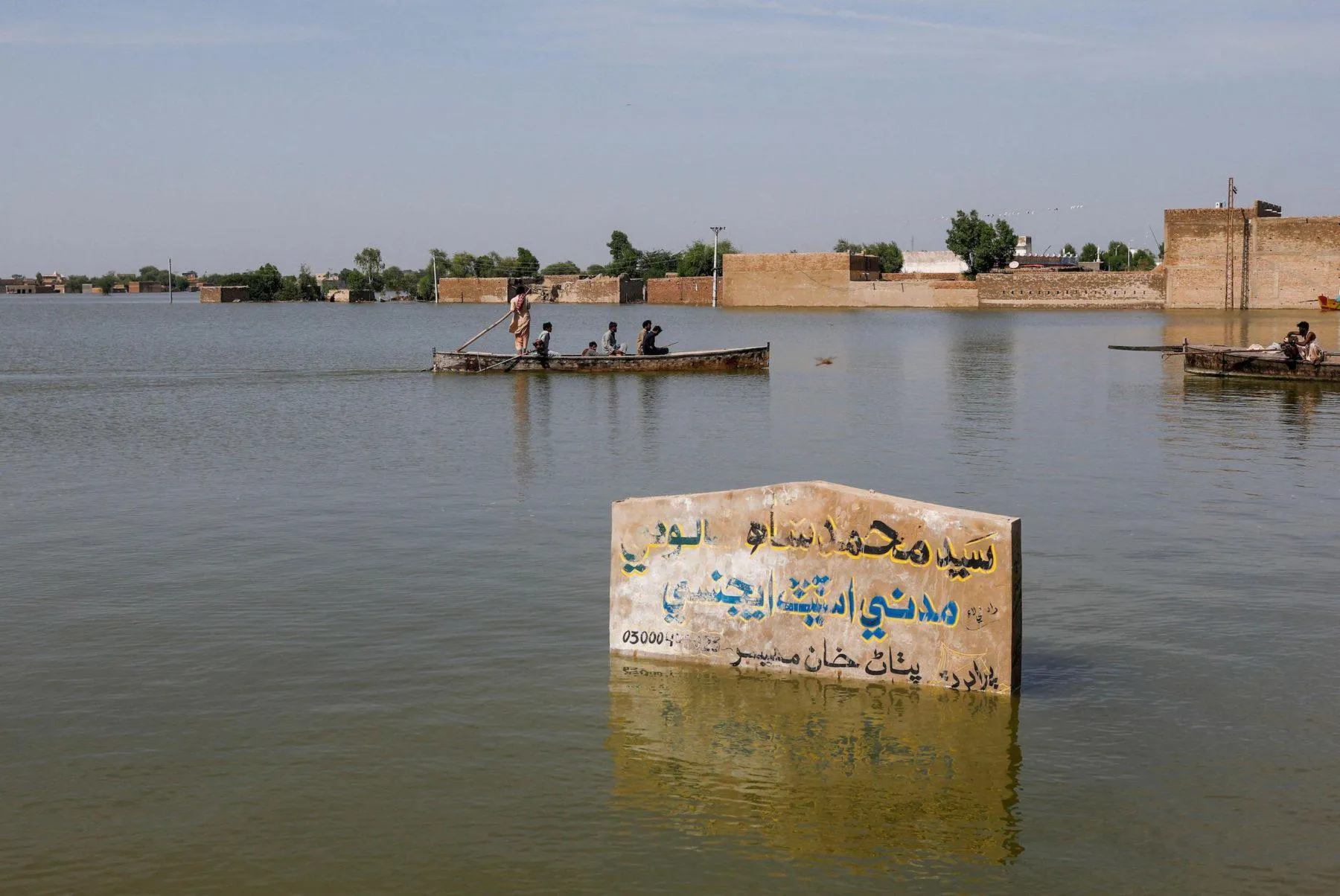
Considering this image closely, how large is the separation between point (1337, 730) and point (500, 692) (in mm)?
4793

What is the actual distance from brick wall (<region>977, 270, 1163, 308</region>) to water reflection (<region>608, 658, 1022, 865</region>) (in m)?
91.3

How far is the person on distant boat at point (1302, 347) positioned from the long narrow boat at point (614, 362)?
12668 mm

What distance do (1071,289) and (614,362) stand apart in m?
72.5

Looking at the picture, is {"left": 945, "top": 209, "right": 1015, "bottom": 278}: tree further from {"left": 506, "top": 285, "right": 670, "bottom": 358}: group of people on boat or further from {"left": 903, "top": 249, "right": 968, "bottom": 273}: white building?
{"left": 506, "top": 285, "right": 670, "bottom": 358}: group of people on boat

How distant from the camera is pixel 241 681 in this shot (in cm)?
861

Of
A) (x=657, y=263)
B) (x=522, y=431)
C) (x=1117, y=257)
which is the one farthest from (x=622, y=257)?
(x=522, y=431)

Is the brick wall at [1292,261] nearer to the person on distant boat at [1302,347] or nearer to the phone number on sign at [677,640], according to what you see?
the person on distant boat at [1302,347]

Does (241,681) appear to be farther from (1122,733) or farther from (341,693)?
(1122,733)

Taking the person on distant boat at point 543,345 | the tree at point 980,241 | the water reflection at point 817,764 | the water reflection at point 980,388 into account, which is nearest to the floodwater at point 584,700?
the water reflection at point 817,764

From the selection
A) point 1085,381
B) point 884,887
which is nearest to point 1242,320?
point 1085,381

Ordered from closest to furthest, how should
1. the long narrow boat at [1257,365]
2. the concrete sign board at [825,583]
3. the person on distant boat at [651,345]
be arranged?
the concrete sign board at [825,583] < the long narrow boat at [1257,365] < the person on distant boat at [651,345]

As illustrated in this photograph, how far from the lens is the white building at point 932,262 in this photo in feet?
460

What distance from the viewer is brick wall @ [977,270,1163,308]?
94.5 metres

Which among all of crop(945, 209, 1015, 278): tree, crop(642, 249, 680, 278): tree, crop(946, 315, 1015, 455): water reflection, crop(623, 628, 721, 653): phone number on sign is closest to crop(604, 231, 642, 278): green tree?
crop(642, 249, 680, 278): tree
